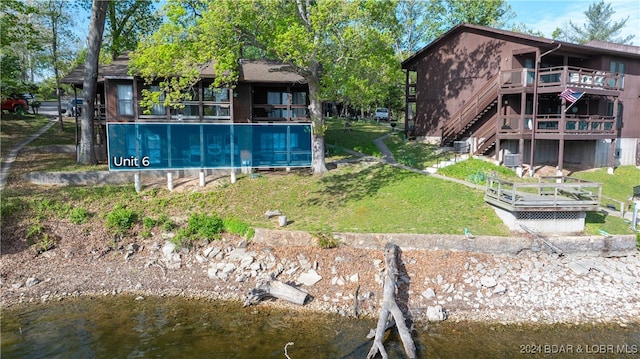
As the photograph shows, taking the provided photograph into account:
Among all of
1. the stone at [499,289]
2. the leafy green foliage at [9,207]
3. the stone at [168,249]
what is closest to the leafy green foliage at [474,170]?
the stone at [499,289]

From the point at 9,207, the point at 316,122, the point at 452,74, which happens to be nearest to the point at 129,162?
the point at 9,207

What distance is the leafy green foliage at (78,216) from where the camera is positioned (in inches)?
671

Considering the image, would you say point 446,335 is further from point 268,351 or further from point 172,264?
point 172,264

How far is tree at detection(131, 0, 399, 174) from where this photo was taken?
17.7 m

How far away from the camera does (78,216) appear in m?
17.1

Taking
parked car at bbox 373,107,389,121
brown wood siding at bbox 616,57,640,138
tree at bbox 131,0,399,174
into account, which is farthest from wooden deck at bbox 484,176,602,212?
parked car at bbox 373,107,389,121

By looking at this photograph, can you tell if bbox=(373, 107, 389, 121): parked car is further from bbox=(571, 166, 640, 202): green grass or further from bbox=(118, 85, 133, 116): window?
bbox=(118, 85, 133, 116): window

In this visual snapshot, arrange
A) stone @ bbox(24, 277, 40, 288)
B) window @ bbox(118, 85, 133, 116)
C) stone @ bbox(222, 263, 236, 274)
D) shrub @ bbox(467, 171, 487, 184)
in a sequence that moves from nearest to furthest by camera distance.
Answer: stone @ bbox(24, 277, 40, 288)
stone @ bbox(222, 263, 236, 274)
shrub @ bbox(467, 171, 487, 184)
window @ bbox(118, 85, 133, 116)

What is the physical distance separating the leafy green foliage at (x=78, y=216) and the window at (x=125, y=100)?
7.43 metres

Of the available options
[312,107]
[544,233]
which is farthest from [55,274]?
[544,233]

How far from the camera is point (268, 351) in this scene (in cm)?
1097

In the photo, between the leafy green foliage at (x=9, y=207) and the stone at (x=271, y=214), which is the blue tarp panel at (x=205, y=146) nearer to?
the leafy green foliage at (x=9, y=207)

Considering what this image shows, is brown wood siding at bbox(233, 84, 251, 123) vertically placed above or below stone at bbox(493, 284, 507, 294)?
above

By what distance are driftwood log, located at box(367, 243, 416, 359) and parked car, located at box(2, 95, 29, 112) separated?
115ft
